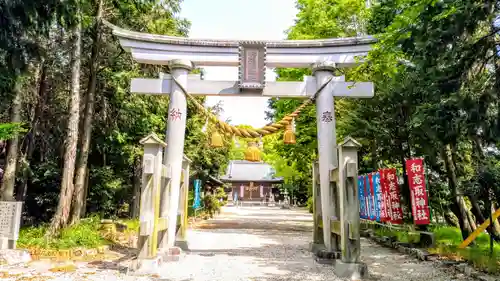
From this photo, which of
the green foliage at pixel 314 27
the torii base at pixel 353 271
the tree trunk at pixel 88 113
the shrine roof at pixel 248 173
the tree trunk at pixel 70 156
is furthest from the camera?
the shrine roof at pixel 248 173

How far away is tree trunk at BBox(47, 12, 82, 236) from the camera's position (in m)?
8.67

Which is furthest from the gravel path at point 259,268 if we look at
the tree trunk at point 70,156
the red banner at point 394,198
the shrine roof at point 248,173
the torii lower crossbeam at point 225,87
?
the shrine roof at point 248,173

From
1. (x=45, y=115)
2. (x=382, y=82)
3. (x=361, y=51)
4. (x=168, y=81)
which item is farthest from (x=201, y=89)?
(x=45, y=115)

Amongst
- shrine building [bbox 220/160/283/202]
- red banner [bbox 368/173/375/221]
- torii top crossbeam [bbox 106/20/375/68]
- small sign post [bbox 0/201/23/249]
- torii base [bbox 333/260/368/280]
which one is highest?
torii top crossbeam [bbox 106/20/375/68]

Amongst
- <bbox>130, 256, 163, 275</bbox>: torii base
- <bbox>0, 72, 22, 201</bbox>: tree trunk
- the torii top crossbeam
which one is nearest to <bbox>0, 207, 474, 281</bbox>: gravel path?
<bbox>130, 256, 163, 275</bbox>: torii base

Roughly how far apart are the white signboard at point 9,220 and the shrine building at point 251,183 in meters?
36.8

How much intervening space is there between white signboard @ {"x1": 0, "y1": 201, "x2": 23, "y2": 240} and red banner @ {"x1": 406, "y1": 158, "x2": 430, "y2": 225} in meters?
8.75

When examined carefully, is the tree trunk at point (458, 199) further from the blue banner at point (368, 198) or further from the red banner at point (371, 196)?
the blue banner at point (368, 198)

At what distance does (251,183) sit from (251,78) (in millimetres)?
37526

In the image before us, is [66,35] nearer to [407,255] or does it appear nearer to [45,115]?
[45,115]

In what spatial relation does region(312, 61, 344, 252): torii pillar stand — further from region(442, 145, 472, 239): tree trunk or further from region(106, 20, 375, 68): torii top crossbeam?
region(442, 145, 472, 239): tree trunk

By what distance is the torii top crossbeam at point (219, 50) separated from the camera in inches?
333

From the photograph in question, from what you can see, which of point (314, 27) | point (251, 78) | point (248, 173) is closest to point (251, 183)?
point (248, 173)

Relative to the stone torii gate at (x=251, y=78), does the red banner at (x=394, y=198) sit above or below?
below
